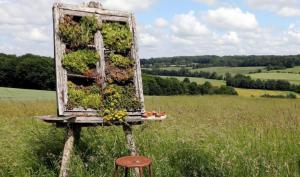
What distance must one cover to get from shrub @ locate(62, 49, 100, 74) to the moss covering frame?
0.24ft

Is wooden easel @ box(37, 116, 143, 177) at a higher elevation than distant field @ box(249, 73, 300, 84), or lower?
higher

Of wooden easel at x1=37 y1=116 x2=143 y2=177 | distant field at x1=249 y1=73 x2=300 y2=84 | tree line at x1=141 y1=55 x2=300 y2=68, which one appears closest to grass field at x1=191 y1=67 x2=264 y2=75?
tree line at x1=141 y1=55 x2=300 y2=68

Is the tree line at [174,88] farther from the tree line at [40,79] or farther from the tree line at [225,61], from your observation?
the tree line at [225,61]

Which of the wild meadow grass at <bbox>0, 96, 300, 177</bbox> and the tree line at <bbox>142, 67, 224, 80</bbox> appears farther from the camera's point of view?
the tree line at <bbox>142, 67, 224, 80</bbox>

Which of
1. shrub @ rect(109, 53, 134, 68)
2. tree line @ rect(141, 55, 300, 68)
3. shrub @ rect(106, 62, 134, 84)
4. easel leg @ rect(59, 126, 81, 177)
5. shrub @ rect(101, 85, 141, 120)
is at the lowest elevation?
easel leg @ rect(59, 126, 81, 177)

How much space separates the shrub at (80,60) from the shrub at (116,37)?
0.31m

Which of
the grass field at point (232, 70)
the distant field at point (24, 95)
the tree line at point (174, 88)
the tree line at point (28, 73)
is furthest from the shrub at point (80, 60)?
the grass field at point (232, 70)

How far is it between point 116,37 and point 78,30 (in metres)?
0.61

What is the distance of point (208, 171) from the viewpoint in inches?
246

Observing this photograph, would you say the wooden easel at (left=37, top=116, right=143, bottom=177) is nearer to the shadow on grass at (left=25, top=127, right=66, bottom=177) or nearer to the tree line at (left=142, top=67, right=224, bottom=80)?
the shadow on grass at (left=25, top=127, right=66, bottom=177)

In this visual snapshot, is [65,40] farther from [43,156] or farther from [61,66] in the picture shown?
[43,156]

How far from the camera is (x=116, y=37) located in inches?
241

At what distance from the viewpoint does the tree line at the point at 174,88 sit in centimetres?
4818

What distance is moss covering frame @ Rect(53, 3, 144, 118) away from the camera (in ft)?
18.4
